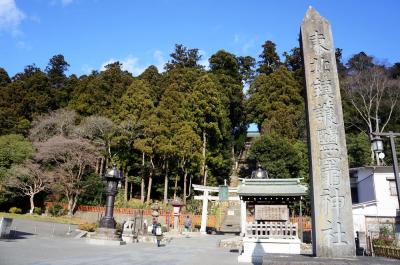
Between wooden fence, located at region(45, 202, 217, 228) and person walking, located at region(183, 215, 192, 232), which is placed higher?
wooden fence, located at region(45, 202, 217, 228)

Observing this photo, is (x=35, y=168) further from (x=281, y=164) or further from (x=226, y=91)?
(x=226, y=91)

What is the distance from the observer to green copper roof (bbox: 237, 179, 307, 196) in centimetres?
1503

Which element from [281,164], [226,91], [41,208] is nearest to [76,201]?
[41,208]

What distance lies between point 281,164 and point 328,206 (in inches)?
1030

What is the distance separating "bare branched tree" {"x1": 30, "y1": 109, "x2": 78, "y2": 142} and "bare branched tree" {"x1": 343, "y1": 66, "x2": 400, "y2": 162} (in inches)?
1113

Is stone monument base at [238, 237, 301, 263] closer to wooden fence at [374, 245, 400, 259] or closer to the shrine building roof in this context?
the shrine building roof

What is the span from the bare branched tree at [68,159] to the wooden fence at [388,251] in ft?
73.9

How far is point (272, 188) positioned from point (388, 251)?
17.4ft

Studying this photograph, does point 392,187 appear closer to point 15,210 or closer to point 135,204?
point 135,204

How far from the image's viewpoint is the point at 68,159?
2789 centimetres

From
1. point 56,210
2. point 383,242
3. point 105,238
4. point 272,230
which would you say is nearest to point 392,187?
point 383,242

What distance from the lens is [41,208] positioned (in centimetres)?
2798

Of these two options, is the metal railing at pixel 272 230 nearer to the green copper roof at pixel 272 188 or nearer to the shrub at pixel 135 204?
the green copper roof at pixel 272 188

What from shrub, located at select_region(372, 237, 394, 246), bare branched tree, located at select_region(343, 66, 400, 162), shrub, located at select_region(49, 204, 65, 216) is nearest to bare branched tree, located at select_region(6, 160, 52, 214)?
shrub, located at select_region(49, 204, 65, 216)
